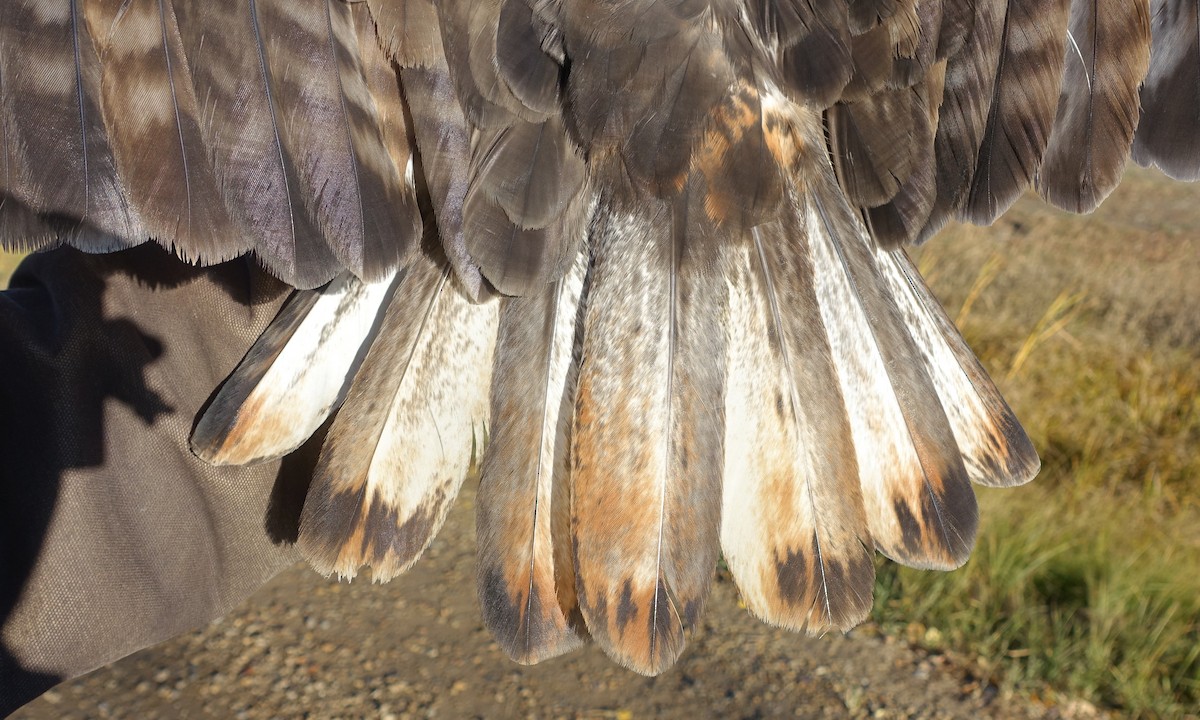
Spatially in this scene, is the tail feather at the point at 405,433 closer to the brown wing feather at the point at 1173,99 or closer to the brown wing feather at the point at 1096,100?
the brown wing feather at the point at 1096,100

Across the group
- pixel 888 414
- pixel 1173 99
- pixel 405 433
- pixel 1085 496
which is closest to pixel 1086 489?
pixel 1085 496

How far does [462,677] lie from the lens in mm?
3031

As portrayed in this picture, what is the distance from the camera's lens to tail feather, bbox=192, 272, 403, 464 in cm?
108

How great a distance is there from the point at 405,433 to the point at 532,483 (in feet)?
0.51

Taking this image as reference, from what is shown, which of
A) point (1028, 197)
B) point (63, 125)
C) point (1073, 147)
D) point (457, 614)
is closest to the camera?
point (63, 125)

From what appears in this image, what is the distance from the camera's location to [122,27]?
998 mm

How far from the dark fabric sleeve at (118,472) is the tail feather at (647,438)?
423mm

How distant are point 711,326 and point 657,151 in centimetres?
20

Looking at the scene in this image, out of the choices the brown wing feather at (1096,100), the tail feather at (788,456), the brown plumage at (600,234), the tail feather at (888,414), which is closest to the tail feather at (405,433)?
the brown plumage at (600,234)

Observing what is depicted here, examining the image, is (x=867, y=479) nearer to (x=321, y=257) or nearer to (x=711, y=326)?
(x=711, y=326)

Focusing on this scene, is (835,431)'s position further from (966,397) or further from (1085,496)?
(1085,496)

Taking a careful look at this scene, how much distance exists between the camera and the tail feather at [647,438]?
103 cm

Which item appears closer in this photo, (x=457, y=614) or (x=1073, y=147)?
(x=1073, y=147)

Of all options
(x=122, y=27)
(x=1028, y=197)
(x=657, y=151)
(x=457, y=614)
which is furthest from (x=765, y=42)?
(x=1028, y=197)
